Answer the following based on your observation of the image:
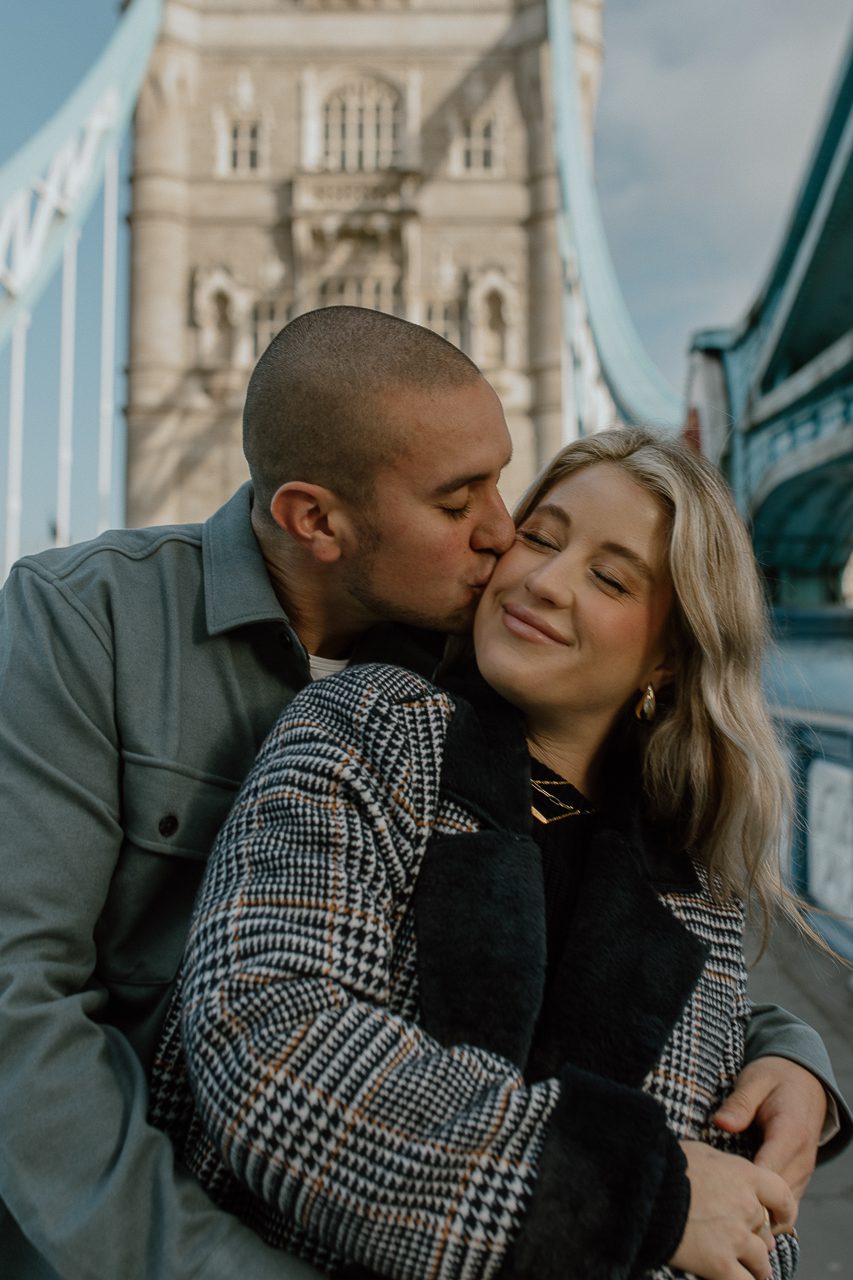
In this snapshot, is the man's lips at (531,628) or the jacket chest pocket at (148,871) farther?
the man's lips at (531,628)

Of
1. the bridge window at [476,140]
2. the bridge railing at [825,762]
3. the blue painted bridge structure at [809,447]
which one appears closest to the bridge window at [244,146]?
the bridge window at [476,140]

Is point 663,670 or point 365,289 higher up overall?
point 365,289

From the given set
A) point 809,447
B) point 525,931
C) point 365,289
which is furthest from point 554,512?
point 365,289

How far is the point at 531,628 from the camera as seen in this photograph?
4.03ft

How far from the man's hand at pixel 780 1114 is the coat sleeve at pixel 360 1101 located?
252mm

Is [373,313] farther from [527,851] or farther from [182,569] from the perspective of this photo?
[527,851]

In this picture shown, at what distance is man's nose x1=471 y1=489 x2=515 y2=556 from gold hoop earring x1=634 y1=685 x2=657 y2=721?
0.25 m

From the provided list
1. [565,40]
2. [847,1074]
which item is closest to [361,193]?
[565,40]

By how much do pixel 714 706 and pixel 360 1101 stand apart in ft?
2.22

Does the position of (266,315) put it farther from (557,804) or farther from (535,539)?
(557,804)

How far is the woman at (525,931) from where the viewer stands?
31.5 inches

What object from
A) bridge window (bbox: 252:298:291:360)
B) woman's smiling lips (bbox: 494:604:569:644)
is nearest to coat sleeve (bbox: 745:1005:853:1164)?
woman's smiling lips (bbox: 494:604:569:644)

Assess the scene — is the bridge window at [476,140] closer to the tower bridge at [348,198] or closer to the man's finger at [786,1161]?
the tower bridge at [348,198]

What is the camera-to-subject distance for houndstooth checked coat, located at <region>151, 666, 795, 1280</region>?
79cm
